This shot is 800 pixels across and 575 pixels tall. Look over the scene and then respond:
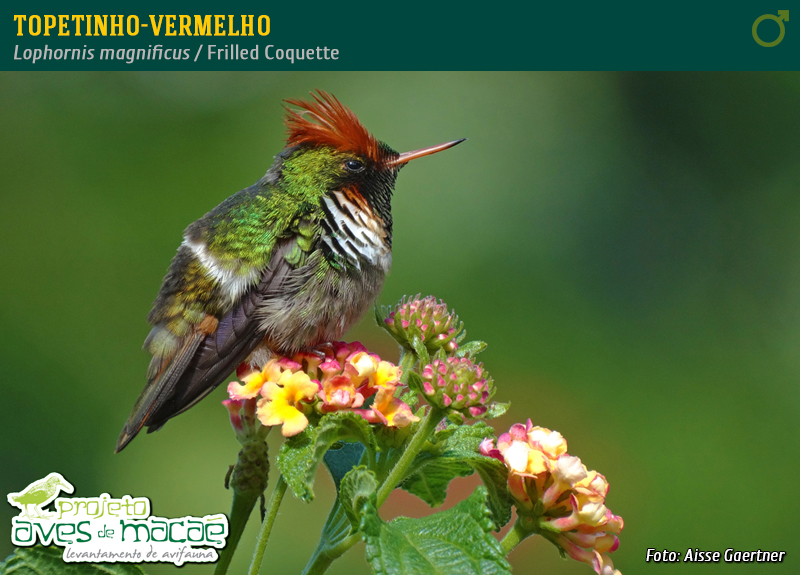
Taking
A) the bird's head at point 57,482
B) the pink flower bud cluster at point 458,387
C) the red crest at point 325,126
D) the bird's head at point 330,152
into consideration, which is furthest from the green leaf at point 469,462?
the red crest at point 325,126

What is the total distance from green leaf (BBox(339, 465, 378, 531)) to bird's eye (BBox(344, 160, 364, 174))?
1.17 meters

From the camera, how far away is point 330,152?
211cm

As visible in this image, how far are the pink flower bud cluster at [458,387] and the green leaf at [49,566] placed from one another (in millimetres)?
600

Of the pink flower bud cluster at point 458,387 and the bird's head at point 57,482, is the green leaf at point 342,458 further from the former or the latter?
the bird's head at point 57,482

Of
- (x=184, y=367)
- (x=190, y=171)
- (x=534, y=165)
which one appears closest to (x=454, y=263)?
(x=534, y=165)

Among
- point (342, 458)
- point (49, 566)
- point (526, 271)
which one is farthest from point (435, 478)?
point (526, 271)

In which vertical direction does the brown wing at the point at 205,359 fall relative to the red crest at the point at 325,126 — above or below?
below

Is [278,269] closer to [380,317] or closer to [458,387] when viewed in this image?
[380,317]

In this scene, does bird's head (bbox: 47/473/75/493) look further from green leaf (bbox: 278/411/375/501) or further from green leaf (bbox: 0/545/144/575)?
green leaf (bbox: 278/411/375/501)

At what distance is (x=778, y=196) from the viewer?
16.3ft

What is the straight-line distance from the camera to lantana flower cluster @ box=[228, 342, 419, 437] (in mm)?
1253

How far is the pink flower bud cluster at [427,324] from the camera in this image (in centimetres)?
153

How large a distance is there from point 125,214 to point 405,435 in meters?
3.40

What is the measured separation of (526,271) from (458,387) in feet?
10.9
